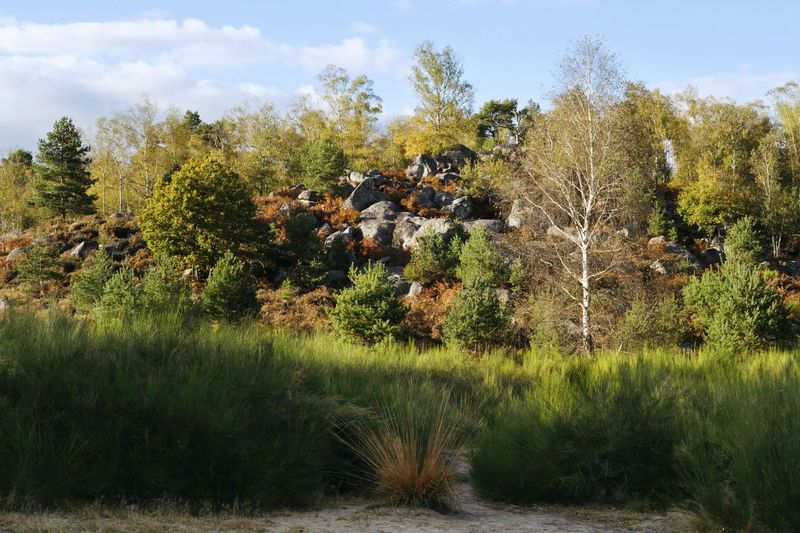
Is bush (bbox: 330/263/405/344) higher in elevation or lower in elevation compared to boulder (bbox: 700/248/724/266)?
lower

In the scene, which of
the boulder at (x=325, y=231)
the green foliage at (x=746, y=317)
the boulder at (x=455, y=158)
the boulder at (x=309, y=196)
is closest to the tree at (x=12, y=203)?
the boulder at (x=309, y=196)

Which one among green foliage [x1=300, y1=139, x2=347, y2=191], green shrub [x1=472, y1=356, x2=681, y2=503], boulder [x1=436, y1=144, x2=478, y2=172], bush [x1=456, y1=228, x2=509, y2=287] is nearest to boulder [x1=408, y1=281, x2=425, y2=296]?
bush [x1=456, y1=228, x2=509, y2=287]

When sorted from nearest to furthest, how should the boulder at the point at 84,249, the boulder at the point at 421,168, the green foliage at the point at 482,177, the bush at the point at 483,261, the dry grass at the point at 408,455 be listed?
the dry grass at the point at 408,455
the bush at the point at 483,261
the boulder at the point at 84,249
the green foliage at the point at 482,177
the boulder at the point at 421,168

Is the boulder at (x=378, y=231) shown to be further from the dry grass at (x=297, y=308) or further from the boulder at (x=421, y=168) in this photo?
the boulder at (x=421, y=168)

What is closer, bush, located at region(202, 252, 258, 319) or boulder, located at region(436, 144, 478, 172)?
bush, located at region(202, 252, 258, 319)

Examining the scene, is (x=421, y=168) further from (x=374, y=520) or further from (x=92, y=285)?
(x=374, y=520)

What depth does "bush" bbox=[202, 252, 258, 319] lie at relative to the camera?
77.4ft

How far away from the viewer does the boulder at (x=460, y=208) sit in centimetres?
4066

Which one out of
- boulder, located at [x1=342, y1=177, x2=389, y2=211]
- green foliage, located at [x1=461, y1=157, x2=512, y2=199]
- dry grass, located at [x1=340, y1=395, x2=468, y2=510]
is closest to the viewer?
dry grass, located at [x1=340, y1=395, x2=468, y2=510]

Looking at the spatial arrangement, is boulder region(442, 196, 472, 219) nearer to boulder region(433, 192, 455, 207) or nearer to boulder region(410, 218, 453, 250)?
boulder region(433, 192, 455, 207)

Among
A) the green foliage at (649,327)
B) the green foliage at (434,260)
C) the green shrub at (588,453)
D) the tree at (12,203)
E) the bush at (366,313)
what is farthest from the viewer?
the tree at (12,203)

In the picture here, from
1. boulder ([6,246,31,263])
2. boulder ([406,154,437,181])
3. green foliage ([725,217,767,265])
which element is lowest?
boulder ([6,246,31,263])

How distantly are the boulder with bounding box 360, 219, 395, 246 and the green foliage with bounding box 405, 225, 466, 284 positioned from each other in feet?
14.1

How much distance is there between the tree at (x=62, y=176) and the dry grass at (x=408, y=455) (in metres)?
41.9
